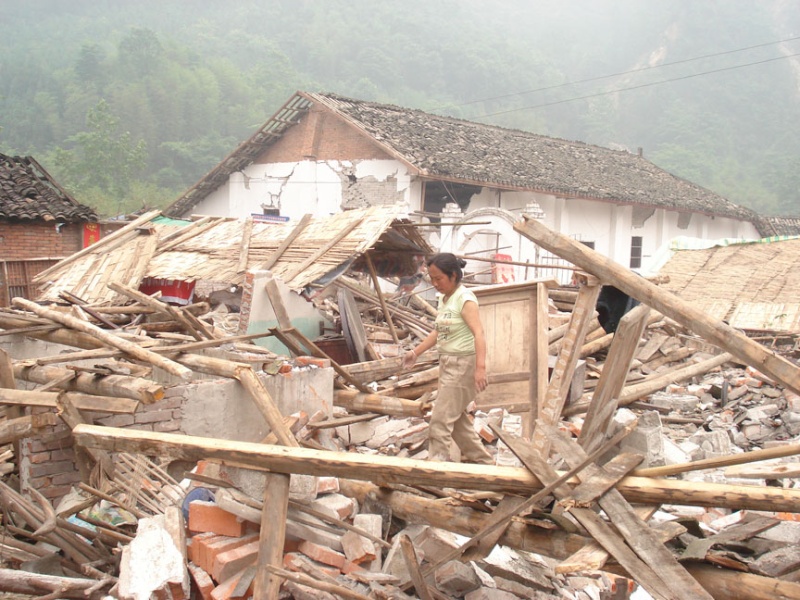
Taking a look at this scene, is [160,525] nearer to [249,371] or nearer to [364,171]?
[249,371]

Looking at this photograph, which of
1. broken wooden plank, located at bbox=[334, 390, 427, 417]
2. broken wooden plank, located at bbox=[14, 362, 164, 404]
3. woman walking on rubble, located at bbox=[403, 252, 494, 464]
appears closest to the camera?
broken wooden plank, located at bbox=[14, 362, 164, 404]

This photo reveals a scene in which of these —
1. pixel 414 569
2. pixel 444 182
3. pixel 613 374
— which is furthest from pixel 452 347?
pixel 444 182

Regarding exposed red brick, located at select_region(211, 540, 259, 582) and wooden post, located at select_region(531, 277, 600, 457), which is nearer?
exposed red brick, located at select_region(211, 540, 259, 582)

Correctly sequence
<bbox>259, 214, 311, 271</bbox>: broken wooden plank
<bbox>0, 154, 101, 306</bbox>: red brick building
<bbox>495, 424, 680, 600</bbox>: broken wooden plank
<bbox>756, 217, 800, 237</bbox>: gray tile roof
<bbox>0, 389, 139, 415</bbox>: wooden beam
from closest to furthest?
<bbox>495, 424, 680, 600</bbox>: broken wooden plank
<bbox>0, 389, 139, 415</bbox>: wooden beam
<bbox>259, 214, 311, 271</bbox>: broken wooden plank
<bbox>0, 154, 101, 306</bbox>: red brick building
<bbox>756, 217, 800, 237</bbox>: gray tile roof

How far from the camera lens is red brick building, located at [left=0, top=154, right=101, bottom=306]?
1597cm

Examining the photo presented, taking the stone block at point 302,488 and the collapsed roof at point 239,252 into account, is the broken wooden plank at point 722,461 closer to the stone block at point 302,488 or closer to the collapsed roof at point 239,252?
the stone block at point 302,488

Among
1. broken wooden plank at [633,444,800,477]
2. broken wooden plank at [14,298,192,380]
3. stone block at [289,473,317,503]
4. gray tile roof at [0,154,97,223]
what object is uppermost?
gray tile roof at [0,154,97,223]

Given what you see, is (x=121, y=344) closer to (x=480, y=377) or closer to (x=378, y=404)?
(x=378, y=404)

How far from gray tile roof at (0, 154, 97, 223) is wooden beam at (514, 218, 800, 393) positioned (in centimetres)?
1520

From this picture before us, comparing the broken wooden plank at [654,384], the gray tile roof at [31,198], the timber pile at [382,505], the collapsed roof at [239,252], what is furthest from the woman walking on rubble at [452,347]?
the gray tile roof at [31,198]

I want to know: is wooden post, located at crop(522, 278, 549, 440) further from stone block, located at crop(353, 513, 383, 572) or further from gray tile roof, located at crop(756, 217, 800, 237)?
gray tile roof, located at crop(756, 217, 800, 237)

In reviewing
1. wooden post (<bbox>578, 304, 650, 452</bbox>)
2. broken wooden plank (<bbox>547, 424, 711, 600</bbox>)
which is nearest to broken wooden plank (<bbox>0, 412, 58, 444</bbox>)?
broken wooden plank (<bbox>547, 424, 711, 600</bbox>)

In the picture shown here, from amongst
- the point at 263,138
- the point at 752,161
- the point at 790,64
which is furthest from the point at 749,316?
the point at 790,64

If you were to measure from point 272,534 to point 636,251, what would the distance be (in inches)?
995
